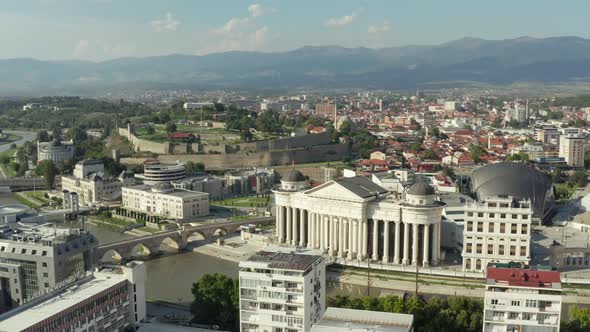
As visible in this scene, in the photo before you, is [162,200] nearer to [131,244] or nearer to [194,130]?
[131,244]

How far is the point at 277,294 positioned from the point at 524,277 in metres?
7.69

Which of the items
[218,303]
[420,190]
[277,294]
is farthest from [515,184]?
[277,294]

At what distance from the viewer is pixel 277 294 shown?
19.9 m

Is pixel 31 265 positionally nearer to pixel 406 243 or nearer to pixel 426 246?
pixel 406 243

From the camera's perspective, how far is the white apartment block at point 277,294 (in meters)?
19.8

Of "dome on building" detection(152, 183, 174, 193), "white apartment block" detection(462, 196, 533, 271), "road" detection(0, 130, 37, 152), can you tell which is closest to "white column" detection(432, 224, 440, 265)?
"white apartment block" detection(462, 196, 533, 271)

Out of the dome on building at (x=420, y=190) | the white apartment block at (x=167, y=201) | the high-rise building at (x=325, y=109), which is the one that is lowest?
the white apartment block at (x=167, y=201)

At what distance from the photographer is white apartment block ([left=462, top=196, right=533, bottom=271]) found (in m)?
29.7

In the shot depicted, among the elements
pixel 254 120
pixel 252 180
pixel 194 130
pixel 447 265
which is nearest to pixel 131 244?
pixel 447 265

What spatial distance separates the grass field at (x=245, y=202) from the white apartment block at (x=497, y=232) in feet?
68.1

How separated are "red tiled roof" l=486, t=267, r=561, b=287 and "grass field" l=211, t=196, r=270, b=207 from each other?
1146 inches

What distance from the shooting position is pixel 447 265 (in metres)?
31.7

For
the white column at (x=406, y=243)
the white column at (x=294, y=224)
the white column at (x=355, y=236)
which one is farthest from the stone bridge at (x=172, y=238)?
the white column at (x=406, y=243)

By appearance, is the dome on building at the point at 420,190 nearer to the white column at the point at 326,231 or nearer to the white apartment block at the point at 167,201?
the white column at the point at 326,231
